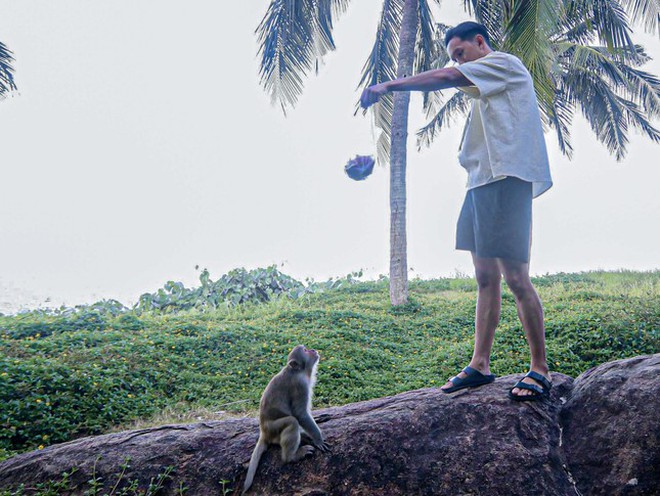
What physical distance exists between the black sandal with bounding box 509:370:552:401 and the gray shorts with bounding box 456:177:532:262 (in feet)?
2.47

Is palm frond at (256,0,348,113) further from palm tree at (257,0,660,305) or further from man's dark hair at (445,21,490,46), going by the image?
man's dark hair at (445,21,490,46)

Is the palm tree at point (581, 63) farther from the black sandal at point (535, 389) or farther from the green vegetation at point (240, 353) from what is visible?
the black sandal at point (535, 389)

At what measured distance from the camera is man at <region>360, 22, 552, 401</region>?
3361 millimetres

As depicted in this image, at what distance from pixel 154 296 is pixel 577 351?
9.63 m

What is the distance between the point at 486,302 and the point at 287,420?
146cm

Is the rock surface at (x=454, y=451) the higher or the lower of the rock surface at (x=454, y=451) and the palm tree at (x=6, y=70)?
the lower

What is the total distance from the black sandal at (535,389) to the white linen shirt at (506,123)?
45.7 inches

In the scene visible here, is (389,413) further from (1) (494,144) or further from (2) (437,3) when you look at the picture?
(2) (437,3)

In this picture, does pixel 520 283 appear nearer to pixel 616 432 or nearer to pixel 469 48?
pixel 616 432

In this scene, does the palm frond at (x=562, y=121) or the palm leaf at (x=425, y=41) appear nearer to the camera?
the palm leaf at (x=425, y=41)

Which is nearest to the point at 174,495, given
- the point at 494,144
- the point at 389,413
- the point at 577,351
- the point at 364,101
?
the point at 389,413

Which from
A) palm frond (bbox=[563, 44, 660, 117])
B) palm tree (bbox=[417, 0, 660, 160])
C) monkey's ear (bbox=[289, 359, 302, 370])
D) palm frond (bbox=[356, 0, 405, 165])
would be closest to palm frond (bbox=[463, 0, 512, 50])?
palm tree (bbox=[417, 0, 660, 160])

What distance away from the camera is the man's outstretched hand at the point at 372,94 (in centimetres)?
319

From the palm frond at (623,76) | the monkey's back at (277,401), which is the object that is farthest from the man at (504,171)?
the palm frond at (623,76)
